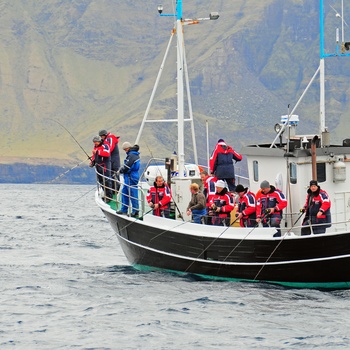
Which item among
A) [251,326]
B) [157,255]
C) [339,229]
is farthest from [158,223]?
[251,326]

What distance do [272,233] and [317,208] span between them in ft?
3.86

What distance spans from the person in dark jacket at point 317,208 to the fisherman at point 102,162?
22.0 feet

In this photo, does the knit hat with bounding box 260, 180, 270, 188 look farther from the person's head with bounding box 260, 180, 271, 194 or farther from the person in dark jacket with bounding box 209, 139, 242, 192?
the person in dark jacket with bounding box 209, 139, 242, 192

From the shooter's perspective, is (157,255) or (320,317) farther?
(157,255)

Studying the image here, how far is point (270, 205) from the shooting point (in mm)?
24719

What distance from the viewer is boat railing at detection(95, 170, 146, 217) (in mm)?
28062

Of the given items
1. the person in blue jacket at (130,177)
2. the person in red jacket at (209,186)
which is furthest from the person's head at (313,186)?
the person in blue jacket at (130,177)

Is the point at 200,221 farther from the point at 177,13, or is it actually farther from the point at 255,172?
the point at 177,13

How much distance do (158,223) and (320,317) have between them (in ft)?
22.6

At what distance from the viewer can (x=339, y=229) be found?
82.3ft

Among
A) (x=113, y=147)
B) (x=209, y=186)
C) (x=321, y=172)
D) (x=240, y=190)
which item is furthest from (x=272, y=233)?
(x=113, y=147)

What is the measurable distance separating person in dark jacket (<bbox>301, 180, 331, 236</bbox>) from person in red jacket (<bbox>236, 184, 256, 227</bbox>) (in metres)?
1.46

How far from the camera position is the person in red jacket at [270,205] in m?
24.6

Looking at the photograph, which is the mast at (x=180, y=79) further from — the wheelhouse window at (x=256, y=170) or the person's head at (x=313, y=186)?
the person's head at (x=313, y=186)
